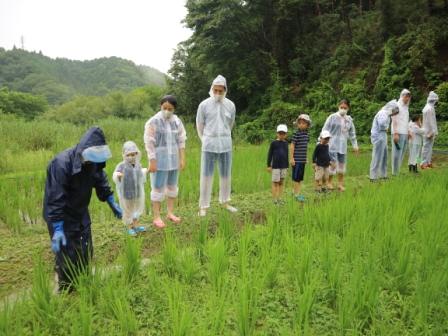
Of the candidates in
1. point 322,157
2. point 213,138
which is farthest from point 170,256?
point 322,157

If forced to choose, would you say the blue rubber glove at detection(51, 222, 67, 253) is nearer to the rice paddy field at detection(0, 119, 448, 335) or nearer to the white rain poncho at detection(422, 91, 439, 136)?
the rice paddy field at detection(0, 119, 448, 335)

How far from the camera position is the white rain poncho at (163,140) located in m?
3.84

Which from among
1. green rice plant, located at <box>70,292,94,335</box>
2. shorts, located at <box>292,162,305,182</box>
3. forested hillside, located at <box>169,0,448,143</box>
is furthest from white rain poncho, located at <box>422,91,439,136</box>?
green rice plant, located at <box>70,292,94,335</box>

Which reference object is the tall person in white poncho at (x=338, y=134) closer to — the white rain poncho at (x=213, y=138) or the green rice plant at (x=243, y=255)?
the white rain poncho at (x=213, y=138)

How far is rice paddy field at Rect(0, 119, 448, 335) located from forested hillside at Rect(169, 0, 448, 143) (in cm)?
1048

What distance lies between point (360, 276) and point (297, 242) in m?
0.77

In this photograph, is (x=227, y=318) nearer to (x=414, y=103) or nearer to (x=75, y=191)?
(x=75, y=191)

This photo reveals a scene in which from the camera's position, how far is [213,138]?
424cm

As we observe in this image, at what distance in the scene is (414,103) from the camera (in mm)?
12289

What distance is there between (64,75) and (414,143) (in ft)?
219

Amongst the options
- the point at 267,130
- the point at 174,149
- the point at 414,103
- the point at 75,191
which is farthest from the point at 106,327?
the point at 267,130

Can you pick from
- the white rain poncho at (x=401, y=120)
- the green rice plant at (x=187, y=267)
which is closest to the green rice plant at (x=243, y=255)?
the green rice plant at (x=187, y=267)

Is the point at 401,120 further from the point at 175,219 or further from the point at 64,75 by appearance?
the point at 64,75

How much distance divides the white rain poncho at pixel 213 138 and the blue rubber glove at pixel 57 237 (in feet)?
7.12
